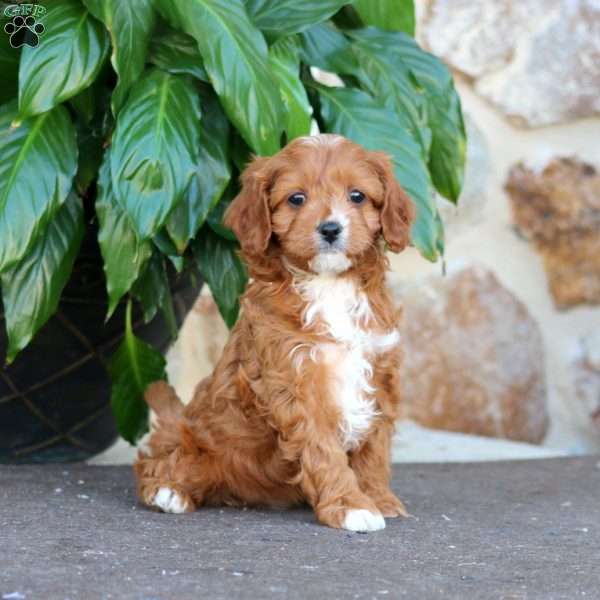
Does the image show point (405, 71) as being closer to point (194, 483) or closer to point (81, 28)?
point (81, 28)

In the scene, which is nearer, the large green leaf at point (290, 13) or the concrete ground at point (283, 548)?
the concrete ground at point (283, 548)

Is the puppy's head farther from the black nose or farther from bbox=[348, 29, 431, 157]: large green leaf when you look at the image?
bbox=[348, 29, 431, 157]: large green leaf

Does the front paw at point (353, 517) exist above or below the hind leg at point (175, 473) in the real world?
above

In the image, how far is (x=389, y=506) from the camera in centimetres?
382

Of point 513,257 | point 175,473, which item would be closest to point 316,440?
point 175,473

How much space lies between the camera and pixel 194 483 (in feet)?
12.7

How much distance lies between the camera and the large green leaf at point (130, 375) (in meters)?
4.51

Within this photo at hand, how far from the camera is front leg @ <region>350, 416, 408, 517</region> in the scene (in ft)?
12.5

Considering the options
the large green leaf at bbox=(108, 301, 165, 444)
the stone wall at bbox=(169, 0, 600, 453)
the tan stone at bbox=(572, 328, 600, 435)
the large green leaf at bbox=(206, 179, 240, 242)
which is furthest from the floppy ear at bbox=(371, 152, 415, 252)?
the tan stone at bbox=(572, 328, 600, 435)

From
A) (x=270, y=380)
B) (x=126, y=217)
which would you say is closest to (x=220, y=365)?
(x=270, y=380)

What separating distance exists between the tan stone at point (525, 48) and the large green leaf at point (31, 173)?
7.50 ft

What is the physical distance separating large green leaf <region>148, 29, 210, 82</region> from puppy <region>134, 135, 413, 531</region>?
49cm

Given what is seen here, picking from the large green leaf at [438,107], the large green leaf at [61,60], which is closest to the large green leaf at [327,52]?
the large green leaf at [438,107]

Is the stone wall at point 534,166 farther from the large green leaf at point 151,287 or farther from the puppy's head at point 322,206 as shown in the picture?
the puppy's head at point 322,206
